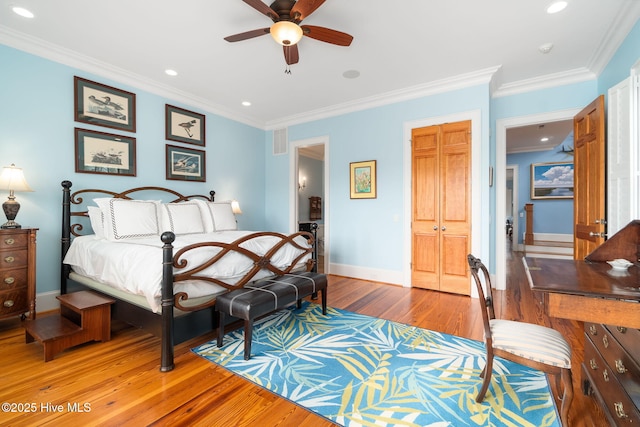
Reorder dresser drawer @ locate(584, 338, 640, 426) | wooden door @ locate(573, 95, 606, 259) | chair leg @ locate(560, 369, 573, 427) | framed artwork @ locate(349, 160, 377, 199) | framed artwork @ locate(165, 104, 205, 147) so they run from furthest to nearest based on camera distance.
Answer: framed artwork @ locate(349, 160, 377, 199), framed artwork @ locate(165, 104, 205, 147), wooden door @ locate(573, 95, 606, 259), chair leg @ locate(560, 369, 573, 427), dresser drawer @ locate(584, 338, 640, 426)

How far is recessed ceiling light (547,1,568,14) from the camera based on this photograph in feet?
8.04

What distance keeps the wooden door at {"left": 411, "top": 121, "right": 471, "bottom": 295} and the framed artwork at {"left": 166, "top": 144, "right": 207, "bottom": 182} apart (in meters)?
3.40

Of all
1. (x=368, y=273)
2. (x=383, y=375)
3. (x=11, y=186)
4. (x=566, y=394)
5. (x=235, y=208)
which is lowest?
(x=383, y=375)

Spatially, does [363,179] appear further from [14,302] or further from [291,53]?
[14,302]

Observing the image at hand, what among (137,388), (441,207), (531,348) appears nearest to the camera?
(531,348)

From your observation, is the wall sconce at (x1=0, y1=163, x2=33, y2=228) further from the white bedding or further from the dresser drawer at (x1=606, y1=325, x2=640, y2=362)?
the dresser drawer at (x1=606, y1=325, x2=640, y2=362)

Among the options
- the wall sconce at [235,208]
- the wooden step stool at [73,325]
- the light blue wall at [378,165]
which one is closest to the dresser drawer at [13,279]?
the wooden step stool at [73,325]

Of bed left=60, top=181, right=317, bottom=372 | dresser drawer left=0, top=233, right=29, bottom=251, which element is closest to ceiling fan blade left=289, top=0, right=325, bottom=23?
bed left=60, top=181, right=317, bottom=372

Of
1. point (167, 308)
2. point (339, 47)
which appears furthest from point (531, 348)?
point (339, 47)

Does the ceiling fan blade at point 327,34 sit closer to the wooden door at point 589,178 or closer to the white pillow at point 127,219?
the white pillow at point 127,219

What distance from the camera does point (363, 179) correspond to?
4719 millimetres

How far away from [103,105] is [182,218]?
1739mm

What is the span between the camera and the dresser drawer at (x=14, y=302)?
2629 millimetres

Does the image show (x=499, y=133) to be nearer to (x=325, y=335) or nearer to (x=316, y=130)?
(x=316, y=130)
